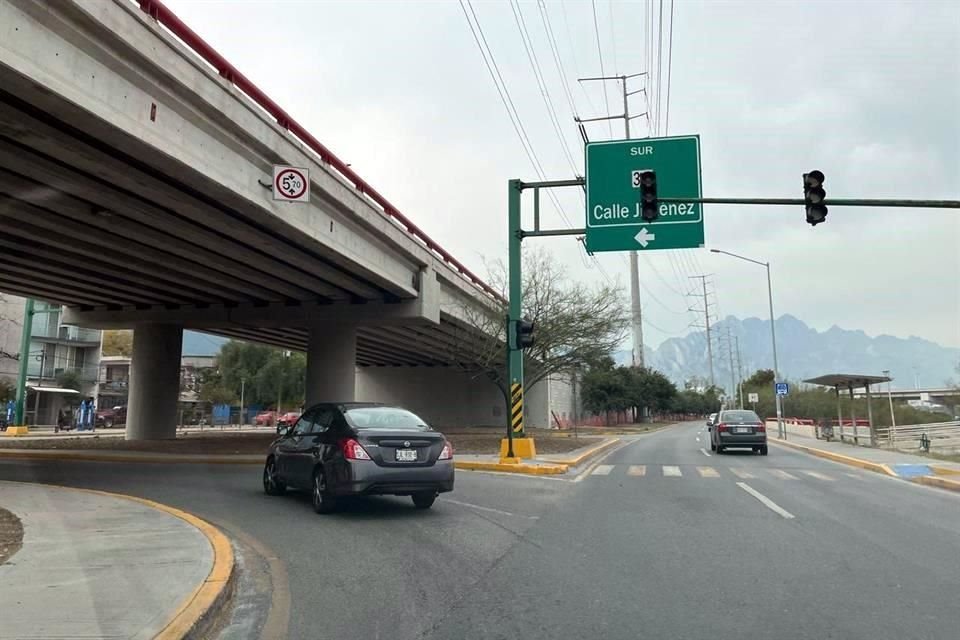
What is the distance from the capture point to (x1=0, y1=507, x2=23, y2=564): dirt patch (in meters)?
7.14

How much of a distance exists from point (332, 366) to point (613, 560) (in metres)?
22.2

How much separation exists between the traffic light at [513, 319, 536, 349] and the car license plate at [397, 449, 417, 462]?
289 inches

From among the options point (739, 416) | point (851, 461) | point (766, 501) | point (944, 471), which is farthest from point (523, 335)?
point (739, 416)

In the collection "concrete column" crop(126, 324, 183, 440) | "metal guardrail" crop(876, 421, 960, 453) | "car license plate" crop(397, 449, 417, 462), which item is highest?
"concrete column" crop(126, 324, 183, 440)

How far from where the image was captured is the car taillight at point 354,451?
9625mm

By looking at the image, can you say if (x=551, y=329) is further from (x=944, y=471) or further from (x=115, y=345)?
(x=115, y=345)

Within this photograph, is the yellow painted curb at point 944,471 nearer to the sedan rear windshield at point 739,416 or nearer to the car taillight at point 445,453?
the sedan rear windshield at point 739,416

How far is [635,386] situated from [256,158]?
62.8m

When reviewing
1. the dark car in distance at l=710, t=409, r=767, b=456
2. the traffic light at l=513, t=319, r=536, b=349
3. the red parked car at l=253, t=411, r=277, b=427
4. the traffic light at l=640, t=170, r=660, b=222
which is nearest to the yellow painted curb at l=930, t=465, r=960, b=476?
the dark car in distance at l=710, t=409, r=767, b=456

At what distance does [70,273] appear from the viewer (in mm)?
23672

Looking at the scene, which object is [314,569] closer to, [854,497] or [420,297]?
[854,497]

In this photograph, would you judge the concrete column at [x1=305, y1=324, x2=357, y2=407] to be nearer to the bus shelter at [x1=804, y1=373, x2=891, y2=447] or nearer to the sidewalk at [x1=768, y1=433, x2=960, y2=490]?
the sidewalk at [x1=768, y1=433, x2=960, y2=490]

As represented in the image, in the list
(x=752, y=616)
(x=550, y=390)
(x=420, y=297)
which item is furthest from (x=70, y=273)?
(x=550, y=390)

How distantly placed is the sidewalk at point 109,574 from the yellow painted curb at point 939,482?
13.9 metres
